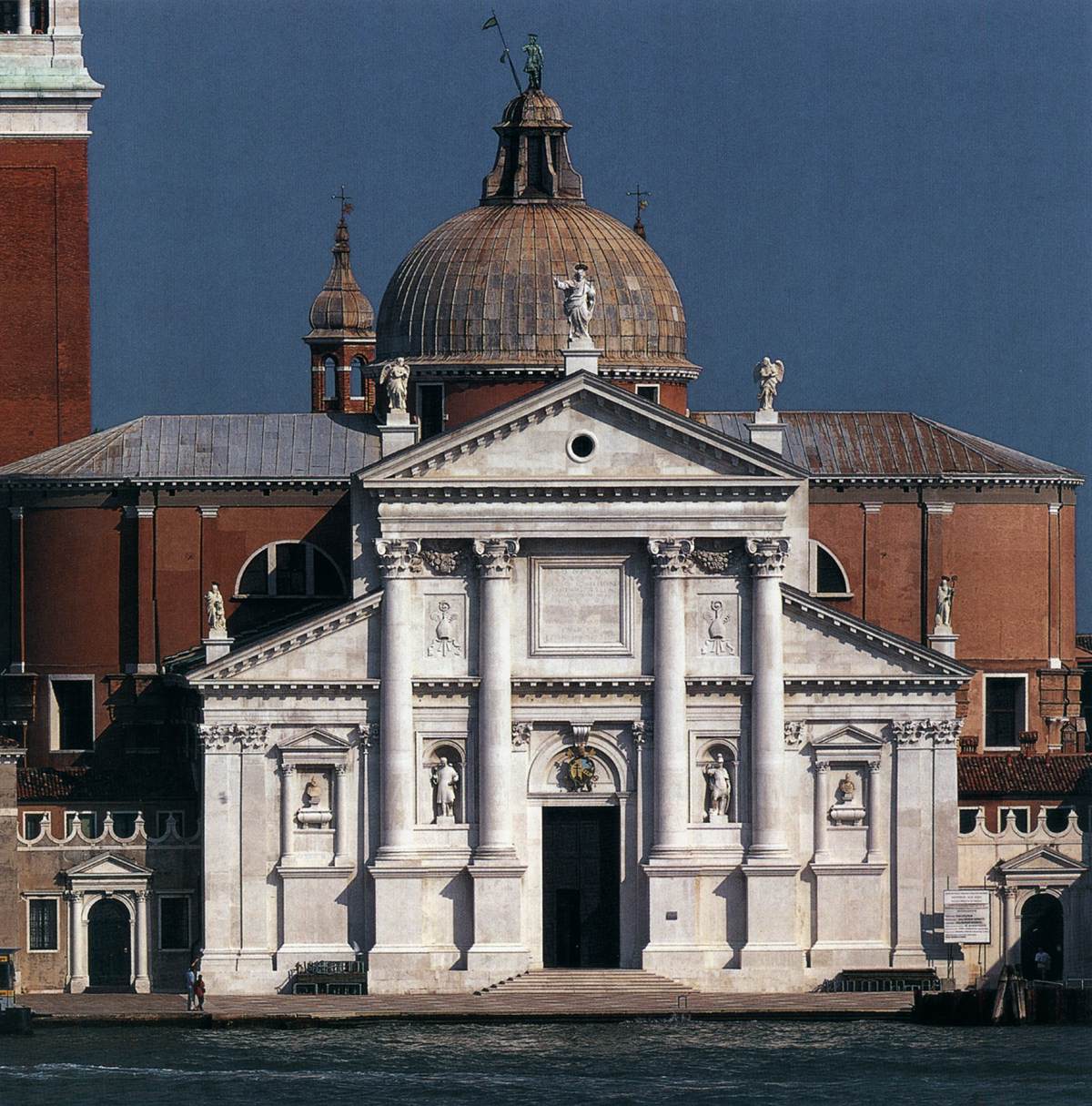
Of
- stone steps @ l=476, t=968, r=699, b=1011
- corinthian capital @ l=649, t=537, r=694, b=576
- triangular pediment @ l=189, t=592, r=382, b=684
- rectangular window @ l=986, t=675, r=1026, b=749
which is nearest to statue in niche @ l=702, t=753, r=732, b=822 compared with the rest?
stone steps @ l=476, t=968, r=699, b=1011

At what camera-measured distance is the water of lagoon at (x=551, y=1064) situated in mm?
76375

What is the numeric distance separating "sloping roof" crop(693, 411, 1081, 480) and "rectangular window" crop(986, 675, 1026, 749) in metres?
4.32

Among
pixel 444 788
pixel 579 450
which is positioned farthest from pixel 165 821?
pixel 579 450

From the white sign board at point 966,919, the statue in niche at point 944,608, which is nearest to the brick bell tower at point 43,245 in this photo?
the statue in niche at point 944,608

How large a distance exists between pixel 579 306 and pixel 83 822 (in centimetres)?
1359

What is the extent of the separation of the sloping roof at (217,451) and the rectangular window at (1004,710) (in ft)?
45.1

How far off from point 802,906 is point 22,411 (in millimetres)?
24745

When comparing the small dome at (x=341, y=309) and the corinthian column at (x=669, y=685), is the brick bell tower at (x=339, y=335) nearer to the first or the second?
the small dome at (x=341, y=309)

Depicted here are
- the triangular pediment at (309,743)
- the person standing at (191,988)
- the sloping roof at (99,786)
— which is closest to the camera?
the person standing at (191,988)

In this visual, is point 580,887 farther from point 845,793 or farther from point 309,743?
point 309,743

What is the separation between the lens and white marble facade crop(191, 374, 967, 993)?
85438mm

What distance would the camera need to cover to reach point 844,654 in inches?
3393

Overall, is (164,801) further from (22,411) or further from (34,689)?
(22,411)

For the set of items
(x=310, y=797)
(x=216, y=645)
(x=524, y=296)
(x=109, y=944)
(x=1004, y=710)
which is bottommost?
(x=109, y=944)
